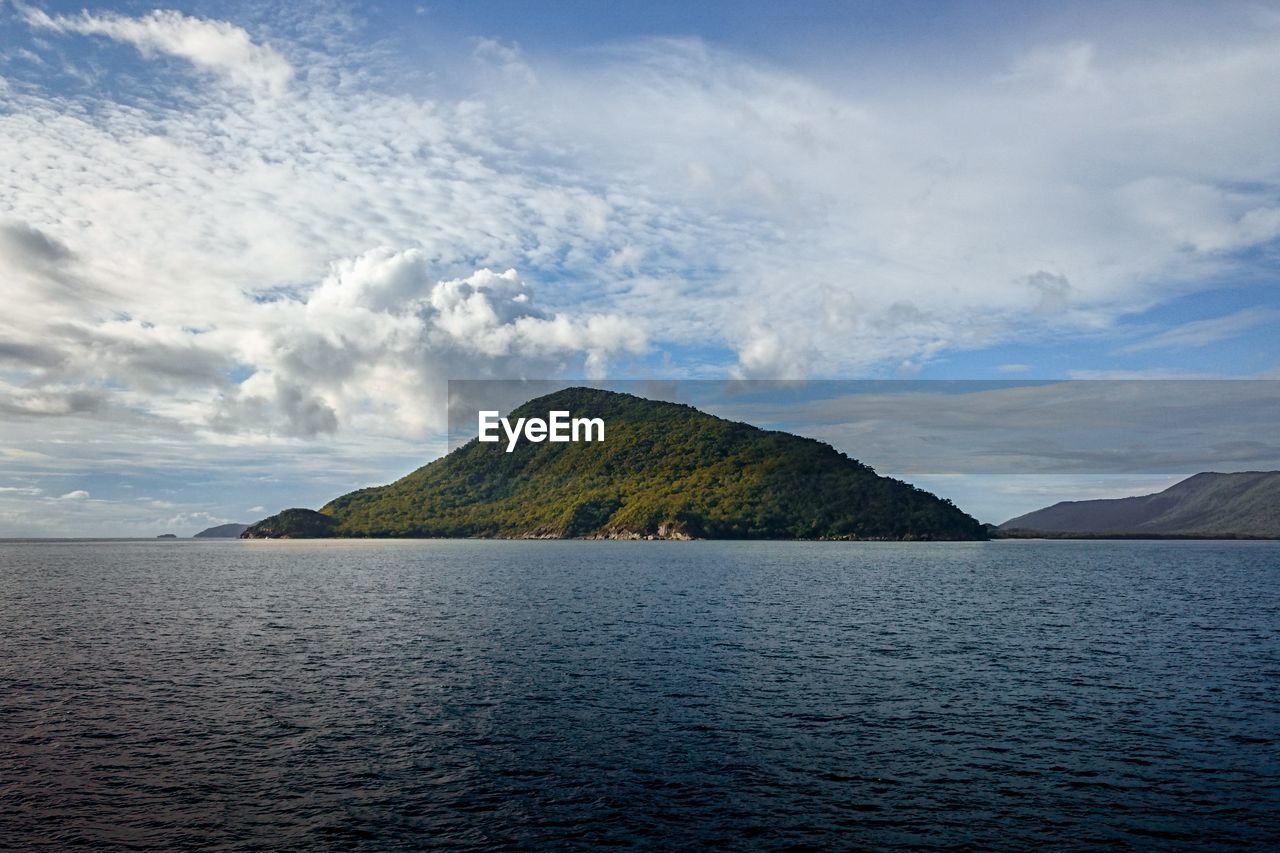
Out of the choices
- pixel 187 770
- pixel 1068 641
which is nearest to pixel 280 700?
pixel 187 770

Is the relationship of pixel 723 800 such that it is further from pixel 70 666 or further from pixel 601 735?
pixel 70 666

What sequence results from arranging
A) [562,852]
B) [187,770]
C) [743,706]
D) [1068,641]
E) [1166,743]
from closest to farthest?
[562,852], [187,770], [1166,743], [743,706], [1068,641]

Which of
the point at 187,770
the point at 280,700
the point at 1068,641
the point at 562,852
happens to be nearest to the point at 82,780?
Answer: the point at 187,770

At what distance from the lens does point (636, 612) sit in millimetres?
103062

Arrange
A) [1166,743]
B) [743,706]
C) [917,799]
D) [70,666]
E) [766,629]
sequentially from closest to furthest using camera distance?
1. [917,799]
2. [1166,743]
3. [743,706]
4. [70,666]
5. [766,629]

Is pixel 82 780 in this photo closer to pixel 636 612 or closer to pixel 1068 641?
pixel 636 612

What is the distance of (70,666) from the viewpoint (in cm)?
6588

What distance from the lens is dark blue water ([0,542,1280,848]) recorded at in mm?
33562

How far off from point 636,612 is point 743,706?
5104cm

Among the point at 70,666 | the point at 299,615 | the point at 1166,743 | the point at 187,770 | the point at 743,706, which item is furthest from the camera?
the point at 299,615

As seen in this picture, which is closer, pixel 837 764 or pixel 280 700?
pixel 837 764

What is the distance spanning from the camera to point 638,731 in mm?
46719

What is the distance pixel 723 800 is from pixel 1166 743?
26.1 meters

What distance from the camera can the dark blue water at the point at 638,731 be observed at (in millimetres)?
33562
